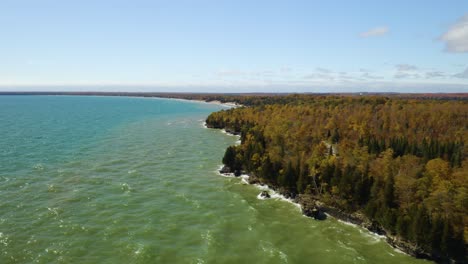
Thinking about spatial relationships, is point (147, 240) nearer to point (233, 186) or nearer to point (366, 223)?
point (233, 186)

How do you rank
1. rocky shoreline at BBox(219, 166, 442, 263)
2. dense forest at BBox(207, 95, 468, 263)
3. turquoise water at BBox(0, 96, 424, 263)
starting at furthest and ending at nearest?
1. dense forest at BBox(207, 95, 468, 263)
2. rocky shoreline at BBox(219, 166, 442, 263)
3. turquoise water at BBox(0, 96, 424, 263)

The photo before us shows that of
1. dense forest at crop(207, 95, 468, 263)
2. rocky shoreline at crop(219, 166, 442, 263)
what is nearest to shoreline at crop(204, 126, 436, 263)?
rocky shoreline at crop(219, 166, 442, 263)

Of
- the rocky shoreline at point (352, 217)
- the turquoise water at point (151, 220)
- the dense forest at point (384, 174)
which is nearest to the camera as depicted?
the turquoise water at point (151, 220)

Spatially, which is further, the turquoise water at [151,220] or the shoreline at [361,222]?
the shoreline at [361,222]

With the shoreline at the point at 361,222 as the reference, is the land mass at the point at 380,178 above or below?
above

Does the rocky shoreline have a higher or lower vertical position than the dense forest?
lower

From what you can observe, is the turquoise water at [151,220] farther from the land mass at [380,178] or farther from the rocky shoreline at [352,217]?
the land mass at [380,178]

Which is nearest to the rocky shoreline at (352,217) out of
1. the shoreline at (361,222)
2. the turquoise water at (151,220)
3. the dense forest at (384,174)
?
the shoreline at (361,222)

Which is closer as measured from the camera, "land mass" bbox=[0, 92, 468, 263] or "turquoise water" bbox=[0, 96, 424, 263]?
"turquoise water" bbox=[0, 96, 424, 263]

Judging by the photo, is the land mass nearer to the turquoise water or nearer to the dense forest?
the dense forest
